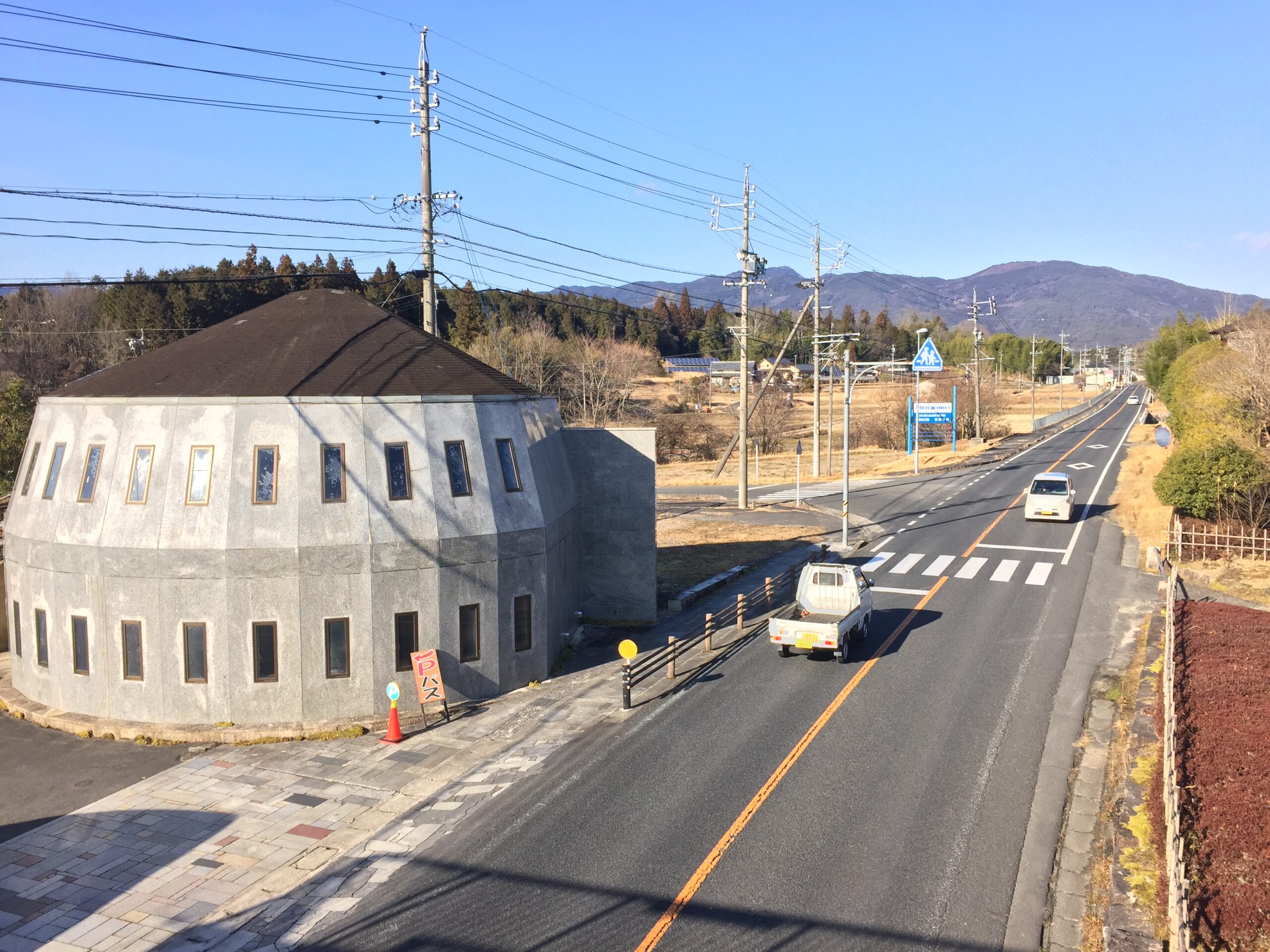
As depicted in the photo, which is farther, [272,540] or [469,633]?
[469,633]

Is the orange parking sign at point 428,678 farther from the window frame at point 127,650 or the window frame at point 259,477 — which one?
the window frame at point 127,650

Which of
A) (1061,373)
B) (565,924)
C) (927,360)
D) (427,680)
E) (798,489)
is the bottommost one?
(565,924)

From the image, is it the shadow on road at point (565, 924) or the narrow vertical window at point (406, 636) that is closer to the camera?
the shadow on road at point (565, 924)

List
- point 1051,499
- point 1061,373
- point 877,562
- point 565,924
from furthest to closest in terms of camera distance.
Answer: point 1061,373 < point 1051,499 < point 877,562 < point 565,924

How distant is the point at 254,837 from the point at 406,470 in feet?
24.7

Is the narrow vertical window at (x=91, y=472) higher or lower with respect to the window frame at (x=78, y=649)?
higher

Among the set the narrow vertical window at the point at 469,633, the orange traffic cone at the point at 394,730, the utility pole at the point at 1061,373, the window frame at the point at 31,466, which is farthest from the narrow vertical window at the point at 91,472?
the utility pole at the point at 1061,373

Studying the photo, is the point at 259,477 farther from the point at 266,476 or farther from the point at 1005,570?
the point at 1005,570

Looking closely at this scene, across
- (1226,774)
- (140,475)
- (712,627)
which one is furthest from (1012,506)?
(140,475)

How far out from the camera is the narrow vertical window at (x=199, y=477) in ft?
58.7

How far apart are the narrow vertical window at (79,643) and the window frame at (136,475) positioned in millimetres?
2565

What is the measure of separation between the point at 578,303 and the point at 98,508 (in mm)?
124289

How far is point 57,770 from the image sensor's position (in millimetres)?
16359

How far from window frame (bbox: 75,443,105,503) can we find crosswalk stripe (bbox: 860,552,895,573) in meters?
22.3
